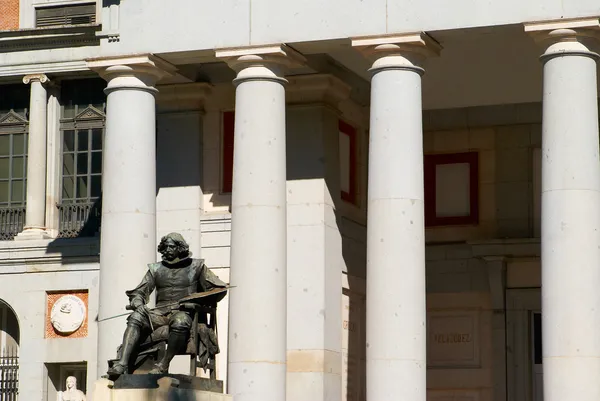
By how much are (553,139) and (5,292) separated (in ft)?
A: 45.7

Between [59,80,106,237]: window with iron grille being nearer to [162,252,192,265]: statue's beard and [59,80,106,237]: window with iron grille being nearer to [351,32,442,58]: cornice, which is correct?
[351,32,442,58]: cornice

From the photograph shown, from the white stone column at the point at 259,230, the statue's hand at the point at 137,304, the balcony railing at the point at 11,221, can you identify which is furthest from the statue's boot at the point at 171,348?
the balcony railing at the point at 11,221

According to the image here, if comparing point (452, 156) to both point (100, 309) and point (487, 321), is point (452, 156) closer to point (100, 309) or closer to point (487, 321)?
point (487, 321)

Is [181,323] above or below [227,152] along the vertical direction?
below

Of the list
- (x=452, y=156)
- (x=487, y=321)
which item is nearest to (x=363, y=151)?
Answer: (x=452, y=156)

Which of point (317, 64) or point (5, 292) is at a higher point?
point (317, 64)

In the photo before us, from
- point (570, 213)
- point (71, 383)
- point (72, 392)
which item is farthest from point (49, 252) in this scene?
point (570, 213)

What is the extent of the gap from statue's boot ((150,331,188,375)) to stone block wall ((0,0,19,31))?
1427 centimetres

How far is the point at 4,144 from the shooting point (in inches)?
1485

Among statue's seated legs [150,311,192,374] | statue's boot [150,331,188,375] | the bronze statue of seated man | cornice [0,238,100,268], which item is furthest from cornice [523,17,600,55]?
cornice [0,238,100,268]

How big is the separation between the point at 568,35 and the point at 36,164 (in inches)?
Result: 522

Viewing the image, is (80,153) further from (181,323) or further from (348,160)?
(181,323)

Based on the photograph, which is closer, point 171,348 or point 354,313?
point 171,348

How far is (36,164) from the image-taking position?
121 feet
